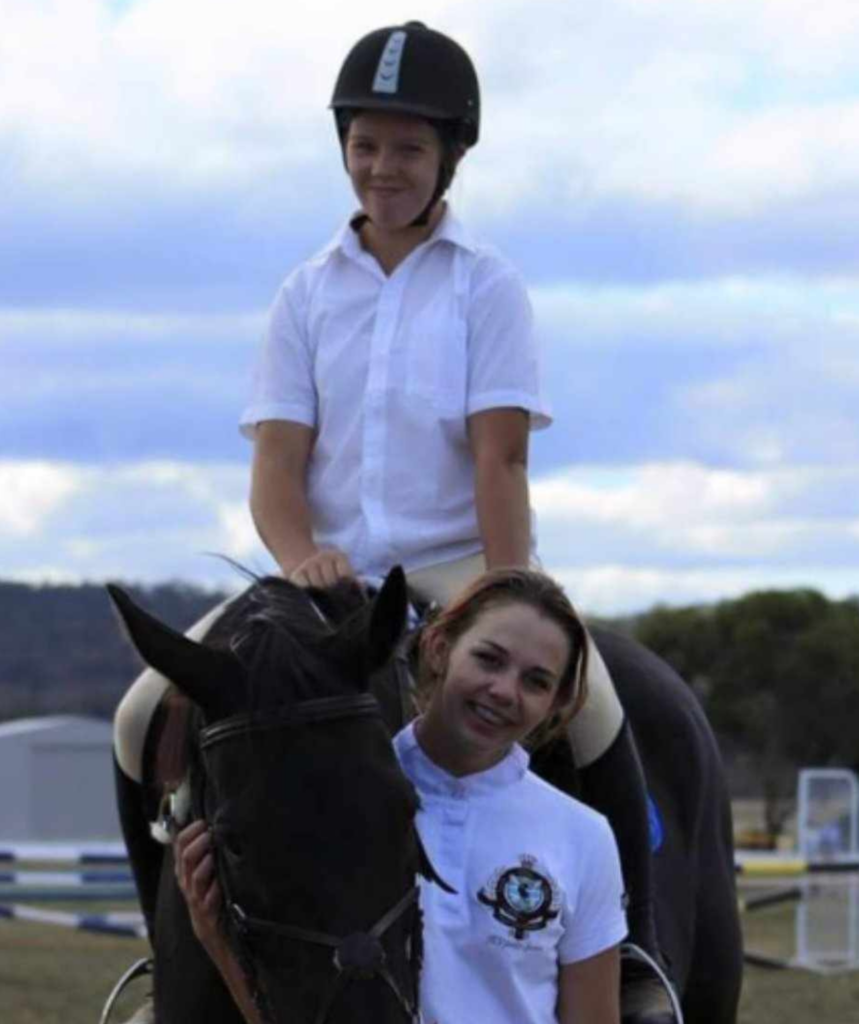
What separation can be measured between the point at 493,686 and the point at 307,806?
1.35 feet

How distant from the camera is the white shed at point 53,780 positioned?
35.8 m

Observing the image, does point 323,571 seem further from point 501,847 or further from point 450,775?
point 501,847

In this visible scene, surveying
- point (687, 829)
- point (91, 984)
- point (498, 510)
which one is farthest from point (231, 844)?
point (91, 984)

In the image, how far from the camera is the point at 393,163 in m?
5.58

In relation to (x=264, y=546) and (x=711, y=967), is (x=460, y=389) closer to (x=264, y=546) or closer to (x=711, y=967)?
(x=264, y=546)

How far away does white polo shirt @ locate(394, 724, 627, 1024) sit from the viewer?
4320 millimetres

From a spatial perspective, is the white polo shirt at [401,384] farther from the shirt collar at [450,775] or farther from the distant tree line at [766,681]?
the distant tree line at [766,681]

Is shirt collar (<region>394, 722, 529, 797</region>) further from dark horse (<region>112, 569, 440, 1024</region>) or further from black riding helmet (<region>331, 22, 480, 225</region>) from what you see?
black riding helmet (<region>331, 22, 480, 225</region>)

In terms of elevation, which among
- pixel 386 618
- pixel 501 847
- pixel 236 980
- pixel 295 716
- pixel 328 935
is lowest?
pixel 236 980

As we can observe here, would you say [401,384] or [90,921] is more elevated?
[401,384]

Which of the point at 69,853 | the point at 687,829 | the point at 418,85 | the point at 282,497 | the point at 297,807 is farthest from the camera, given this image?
the point at 69,853

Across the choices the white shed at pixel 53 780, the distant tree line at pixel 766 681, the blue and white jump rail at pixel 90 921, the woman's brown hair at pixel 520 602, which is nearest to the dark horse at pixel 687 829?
the woman's brown hair at pixel 520 602

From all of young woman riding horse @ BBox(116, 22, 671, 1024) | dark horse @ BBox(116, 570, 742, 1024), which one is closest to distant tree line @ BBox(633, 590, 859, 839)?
young woman riding horse @ BBox(116, 22, 671, 1024)

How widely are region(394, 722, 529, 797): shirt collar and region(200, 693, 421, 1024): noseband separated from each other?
0.13 metres
